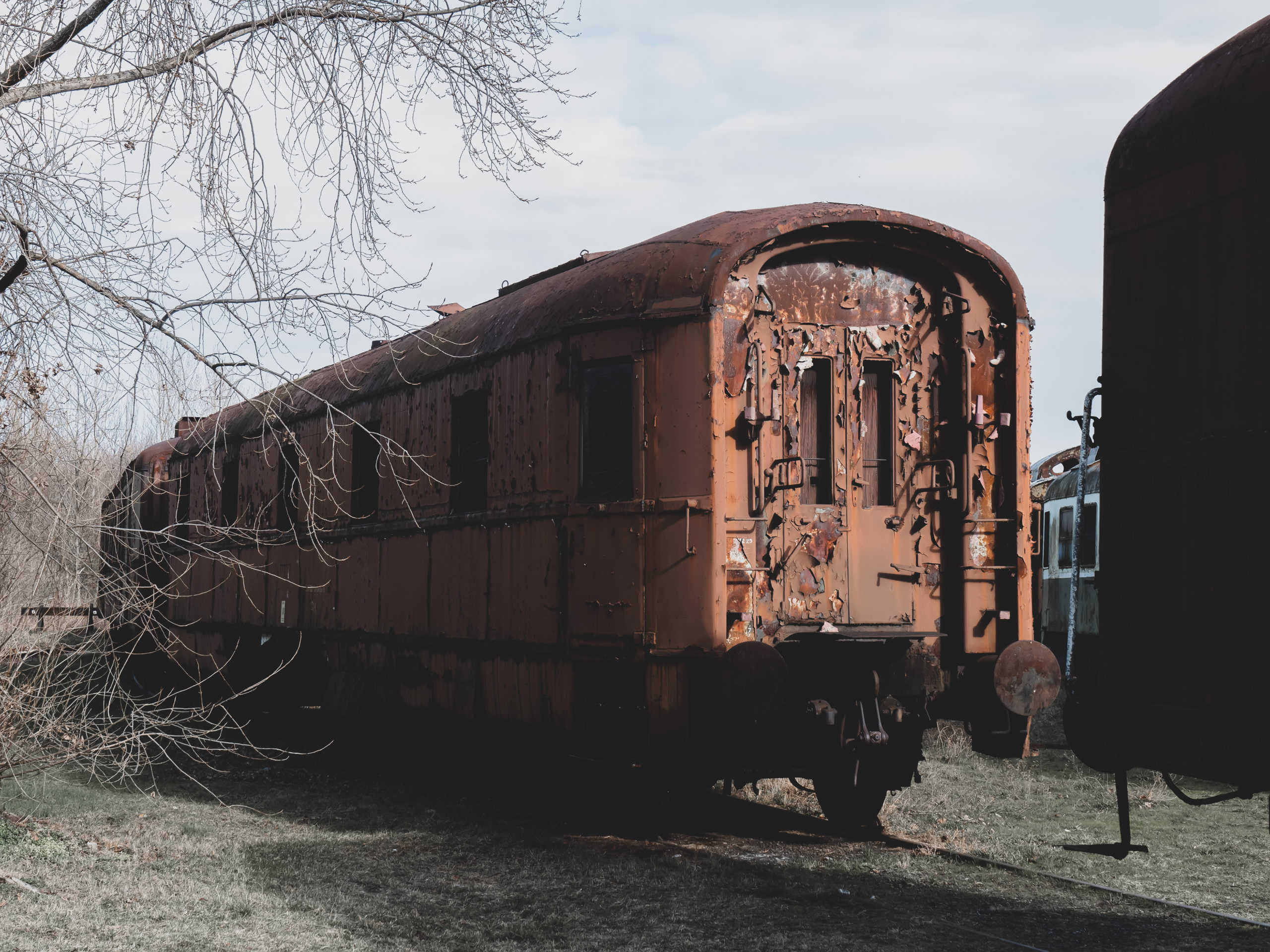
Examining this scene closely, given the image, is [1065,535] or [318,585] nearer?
[318,585]

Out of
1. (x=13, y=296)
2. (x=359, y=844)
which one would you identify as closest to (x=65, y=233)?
(x=13, y=296)

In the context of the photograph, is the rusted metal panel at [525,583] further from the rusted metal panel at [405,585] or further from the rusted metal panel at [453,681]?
the rusted metal panel at [405,585]

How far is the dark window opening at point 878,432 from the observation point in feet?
27.7

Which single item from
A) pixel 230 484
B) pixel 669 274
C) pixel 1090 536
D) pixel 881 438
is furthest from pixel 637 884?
pixel 1090 536

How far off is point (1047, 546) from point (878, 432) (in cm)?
1256

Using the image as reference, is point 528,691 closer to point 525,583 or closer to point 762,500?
point 525,583

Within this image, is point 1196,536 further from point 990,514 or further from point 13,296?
point 13,296

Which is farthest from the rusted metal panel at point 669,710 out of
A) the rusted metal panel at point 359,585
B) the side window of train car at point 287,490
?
the side window of train car at point 287,490

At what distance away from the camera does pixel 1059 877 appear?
750 cm

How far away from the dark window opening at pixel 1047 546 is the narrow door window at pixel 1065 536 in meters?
0.30

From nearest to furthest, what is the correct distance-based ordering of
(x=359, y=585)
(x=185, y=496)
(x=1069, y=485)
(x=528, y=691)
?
1. (x=528, y=691)
2. (x=359, y=585)
3. (x=185, y=496)
4. (x=1069, y=485)

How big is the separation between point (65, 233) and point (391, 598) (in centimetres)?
498

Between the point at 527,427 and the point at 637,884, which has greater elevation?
the point at 527,427

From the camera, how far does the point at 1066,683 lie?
232 inches
